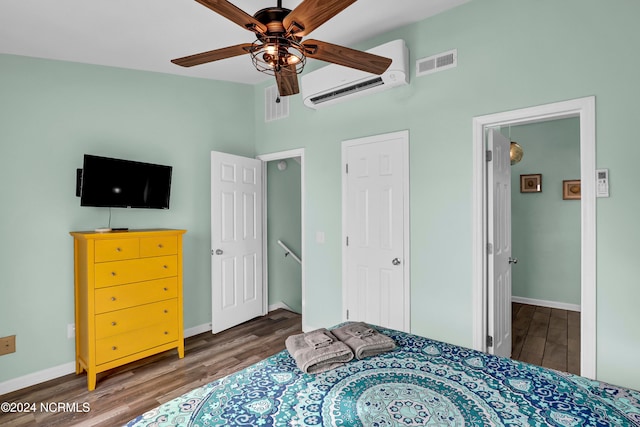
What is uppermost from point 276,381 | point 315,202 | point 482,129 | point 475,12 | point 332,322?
point 475,12

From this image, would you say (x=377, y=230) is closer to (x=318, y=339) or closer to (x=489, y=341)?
(x=489, y=341)

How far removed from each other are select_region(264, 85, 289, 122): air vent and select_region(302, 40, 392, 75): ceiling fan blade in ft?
6.54

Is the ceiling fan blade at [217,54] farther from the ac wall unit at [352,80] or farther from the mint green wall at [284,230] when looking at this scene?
the mint green wall at [284,230]

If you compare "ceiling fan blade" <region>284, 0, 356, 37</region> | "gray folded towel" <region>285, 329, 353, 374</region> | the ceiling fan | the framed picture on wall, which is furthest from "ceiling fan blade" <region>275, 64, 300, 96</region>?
the framed picture on wall

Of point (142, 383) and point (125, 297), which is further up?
point (125, 297)

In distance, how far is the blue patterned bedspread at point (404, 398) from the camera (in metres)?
1.20

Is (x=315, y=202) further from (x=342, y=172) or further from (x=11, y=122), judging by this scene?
(x=11, y=122)

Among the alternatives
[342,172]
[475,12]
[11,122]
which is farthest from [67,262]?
[475,12]

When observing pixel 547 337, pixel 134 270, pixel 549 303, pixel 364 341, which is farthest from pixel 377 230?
pixel 549 303

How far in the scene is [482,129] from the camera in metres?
2.57

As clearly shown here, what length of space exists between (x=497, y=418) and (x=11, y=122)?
3621 mm

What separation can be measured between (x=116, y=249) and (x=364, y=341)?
213 centimetres

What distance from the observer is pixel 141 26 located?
2.48 metres

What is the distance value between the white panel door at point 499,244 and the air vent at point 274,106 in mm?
2240
